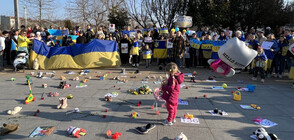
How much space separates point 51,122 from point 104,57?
24.0ft

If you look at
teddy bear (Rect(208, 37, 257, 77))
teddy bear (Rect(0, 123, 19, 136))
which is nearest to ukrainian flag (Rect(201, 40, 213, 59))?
teddy bear (Rect(208, 37, 257, 77))

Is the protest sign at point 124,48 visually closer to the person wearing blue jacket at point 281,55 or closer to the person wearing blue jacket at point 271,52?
the person wearing blue jacket at point 271,52

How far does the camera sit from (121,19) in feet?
77.8

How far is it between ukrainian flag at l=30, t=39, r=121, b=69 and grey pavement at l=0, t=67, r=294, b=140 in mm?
3041

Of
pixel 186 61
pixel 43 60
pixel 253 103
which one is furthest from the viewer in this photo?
pixel 186 61

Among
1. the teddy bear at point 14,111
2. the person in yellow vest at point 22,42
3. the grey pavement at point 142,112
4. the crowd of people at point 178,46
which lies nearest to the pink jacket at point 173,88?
the grey pavement at point 142,112

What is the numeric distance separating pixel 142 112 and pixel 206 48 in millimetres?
7789

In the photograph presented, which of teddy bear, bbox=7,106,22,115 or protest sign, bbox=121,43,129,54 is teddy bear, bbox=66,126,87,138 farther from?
protest sign, bbox=121,43,129,54

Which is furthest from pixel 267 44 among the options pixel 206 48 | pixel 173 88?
pixel 173 88

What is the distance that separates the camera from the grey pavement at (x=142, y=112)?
4238 mm

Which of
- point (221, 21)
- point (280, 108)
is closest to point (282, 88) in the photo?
point (280, 108)

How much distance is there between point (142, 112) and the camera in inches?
211

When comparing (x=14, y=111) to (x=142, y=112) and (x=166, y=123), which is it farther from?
(x=166, y=123)

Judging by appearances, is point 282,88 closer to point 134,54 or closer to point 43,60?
point 134,54
